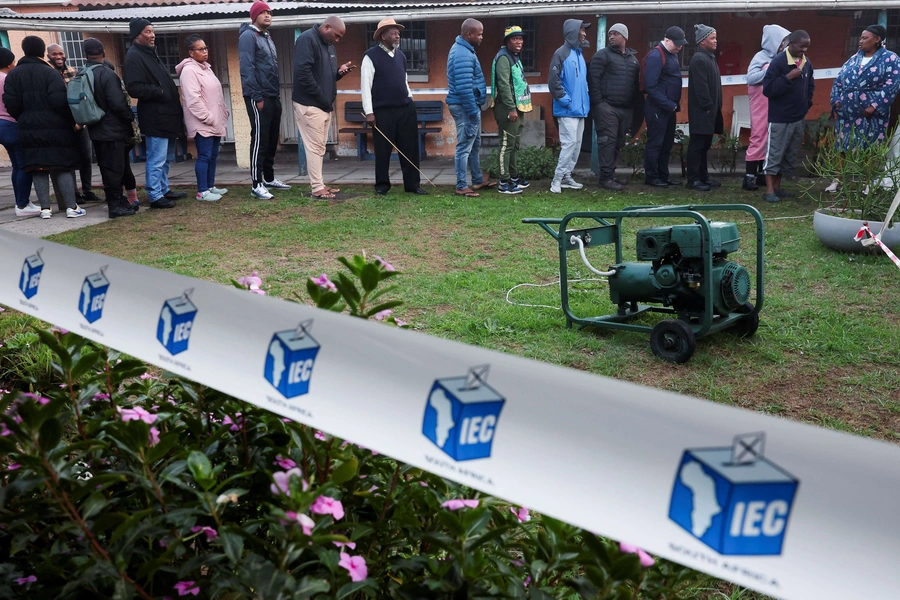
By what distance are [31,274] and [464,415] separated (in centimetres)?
Answer: 124

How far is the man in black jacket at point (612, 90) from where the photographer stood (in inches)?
428

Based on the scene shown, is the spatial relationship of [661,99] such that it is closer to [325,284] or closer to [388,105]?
[388,105]

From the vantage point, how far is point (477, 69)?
408 inches

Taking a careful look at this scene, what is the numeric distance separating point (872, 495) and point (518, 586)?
0.73 meters

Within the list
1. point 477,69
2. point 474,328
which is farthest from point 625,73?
point 474,328

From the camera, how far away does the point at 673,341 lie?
4.68m

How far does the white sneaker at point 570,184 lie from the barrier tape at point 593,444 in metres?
10.1

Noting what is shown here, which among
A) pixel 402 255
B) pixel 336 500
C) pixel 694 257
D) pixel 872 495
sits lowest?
pixel 402 255

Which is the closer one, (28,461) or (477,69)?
(28,461)

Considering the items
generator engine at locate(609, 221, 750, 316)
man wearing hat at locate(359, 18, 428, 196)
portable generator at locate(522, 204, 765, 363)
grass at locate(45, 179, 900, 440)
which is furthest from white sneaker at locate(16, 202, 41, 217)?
generator engine at locate(609, 221, 750, 316)

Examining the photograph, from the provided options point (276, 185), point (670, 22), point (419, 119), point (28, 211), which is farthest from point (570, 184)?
point (28, 211)

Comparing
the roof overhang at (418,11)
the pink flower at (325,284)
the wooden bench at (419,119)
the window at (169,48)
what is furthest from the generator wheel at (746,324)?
the window at (169,48)

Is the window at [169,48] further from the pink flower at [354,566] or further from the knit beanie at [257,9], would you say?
the pink flower at [354,566]

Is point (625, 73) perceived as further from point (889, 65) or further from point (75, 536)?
point (75, 536)
